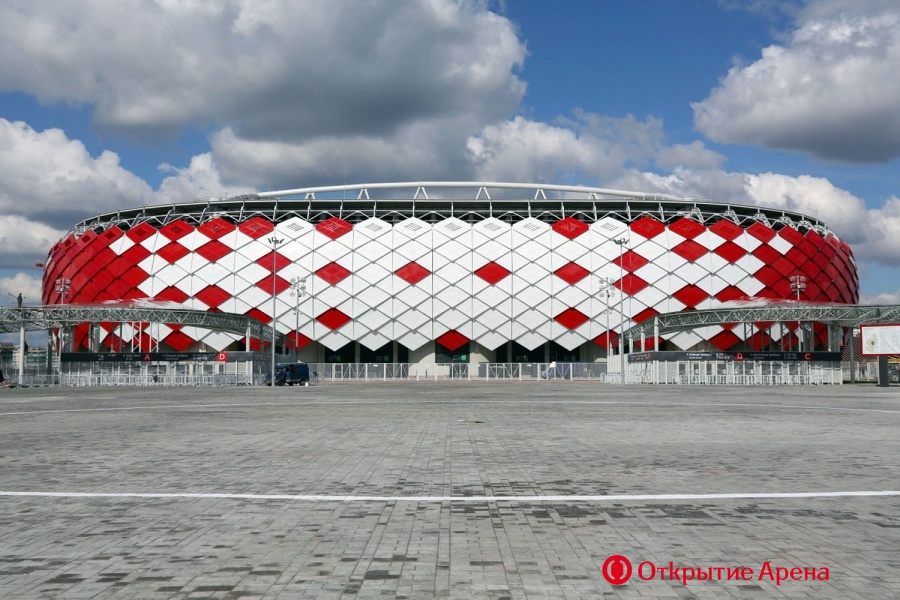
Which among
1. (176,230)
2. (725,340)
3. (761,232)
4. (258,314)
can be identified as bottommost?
(725,340)

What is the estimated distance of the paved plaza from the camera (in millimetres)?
5059

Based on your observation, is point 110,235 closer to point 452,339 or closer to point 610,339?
point 452,339

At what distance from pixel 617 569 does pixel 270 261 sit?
257 feet

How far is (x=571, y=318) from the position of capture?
80438 millimetres

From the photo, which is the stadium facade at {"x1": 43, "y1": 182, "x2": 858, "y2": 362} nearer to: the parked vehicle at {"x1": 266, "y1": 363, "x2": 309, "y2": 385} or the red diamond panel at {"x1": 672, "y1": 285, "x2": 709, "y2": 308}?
the red diamond panel at {"x1": 672, "y1": 285, "x2": 709, "y2": 308}

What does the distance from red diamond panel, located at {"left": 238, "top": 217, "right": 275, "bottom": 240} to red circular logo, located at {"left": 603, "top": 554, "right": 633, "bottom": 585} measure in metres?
79.9

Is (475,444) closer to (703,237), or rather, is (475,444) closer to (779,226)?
(703,237)

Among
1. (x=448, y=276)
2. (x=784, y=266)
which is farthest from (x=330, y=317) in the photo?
(x=784, y=266)

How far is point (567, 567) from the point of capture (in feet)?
17.6

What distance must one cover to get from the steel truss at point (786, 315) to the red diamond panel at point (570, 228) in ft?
61.1

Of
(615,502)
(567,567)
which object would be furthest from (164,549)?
(615,502)

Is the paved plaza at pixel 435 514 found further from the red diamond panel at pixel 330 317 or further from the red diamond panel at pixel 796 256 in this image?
the red diamond panel at pixel 796 256

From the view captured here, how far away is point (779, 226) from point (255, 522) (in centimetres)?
9318

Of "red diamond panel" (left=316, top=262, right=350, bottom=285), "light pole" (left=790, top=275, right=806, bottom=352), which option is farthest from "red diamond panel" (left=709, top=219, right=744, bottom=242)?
"red diamond panel" (left=316, top=262, right=350, bottom=285)
